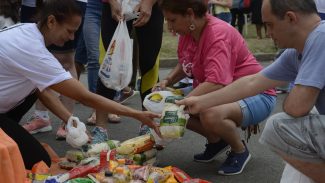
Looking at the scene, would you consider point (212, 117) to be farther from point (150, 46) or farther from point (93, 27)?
point (93, 27)

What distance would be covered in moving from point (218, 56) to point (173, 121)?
47cm

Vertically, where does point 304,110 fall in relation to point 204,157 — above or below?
above

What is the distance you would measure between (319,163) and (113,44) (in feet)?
5.75

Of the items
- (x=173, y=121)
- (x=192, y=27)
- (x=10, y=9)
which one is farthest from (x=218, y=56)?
(x=10, y=9)

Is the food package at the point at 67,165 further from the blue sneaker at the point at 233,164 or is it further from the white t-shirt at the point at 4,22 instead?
the white t-shirt at the point at 4,22

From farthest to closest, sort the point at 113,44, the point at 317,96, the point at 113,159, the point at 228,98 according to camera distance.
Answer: the point at 113,44
the point at 113,159
the point at 228,98
the point at 317,96

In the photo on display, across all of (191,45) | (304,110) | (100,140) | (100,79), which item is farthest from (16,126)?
(304,110)

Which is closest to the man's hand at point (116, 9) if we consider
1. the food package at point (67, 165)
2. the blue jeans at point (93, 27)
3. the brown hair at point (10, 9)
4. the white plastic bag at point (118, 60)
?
the white plastic bag at point (118, 60)

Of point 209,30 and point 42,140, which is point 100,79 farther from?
point 209,30

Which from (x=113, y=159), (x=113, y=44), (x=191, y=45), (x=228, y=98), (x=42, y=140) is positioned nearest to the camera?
(x=228, y=98)

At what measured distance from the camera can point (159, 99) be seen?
3.28m

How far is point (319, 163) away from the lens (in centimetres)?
237

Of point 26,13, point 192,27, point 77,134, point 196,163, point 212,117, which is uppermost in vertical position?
point 192,27

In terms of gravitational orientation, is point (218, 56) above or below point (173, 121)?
above
